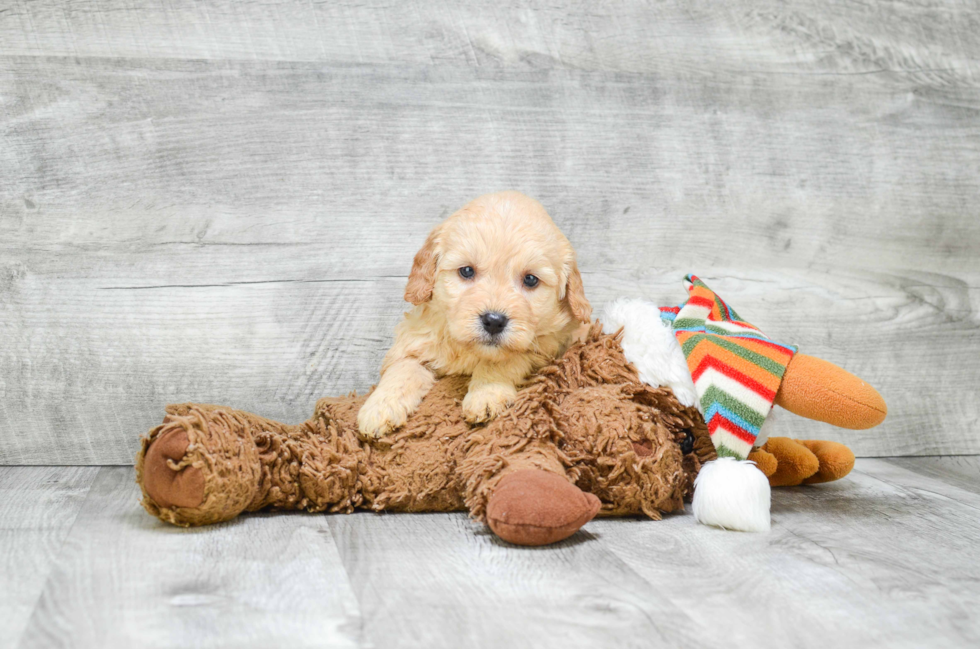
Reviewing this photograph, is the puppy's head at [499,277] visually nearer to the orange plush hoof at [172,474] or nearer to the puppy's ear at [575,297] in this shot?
the puppy's ear at [575,297]

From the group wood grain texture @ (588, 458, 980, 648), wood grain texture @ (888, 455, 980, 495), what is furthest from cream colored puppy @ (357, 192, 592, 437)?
wood grain texture @ (888, 455, 980, 495)

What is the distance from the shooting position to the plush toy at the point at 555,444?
141 centimetres

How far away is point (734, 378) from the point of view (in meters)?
1.54

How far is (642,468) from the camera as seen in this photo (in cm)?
154

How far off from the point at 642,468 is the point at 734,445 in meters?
0.17

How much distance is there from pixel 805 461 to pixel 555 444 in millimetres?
678

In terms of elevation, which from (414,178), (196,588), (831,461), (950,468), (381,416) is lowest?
(950,468)

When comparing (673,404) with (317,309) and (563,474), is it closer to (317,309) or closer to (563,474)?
(563,474)

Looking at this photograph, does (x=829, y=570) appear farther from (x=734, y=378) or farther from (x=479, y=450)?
(x=479, y=450)

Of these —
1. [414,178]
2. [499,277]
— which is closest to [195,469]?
[499,277]

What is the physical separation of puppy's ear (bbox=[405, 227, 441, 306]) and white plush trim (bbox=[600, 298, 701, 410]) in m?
0.40

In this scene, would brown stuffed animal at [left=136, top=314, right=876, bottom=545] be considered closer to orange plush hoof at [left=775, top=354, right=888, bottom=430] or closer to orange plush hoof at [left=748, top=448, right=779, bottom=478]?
orange plush hoof at [left=775, top=354, right=888, bottom=430]

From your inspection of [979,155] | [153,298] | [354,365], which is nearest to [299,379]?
[354,365]

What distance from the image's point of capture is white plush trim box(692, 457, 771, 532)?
1497mm
